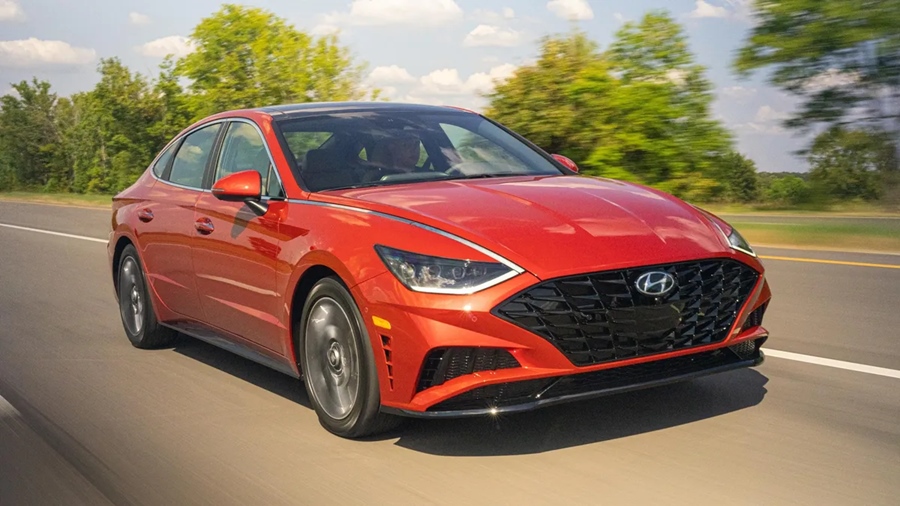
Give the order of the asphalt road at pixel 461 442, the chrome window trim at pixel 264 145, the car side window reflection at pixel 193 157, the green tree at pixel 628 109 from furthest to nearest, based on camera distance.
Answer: the green tree at pixel 628 109 → the car side window reflection at pixel 193 157 → the chrome window trim at pixel 264 145 → the asphalt road at pixel 461 442

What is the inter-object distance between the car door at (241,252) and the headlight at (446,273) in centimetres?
110

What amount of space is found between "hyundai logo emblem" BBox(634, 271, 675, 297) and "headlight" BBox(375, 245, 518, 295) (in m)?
0.53

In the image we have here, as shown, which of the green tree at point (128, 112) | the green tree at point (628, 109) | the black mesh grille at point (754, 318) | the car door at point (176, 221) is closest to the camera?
the black mesh grille at point (754, 318)

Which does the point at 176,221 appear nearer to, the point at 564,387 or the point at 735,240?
the point at 564,387

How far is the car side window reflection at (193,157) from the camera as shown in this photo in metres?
7.03

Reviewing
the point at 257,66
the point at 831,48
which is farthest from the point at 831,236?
the point at 257,66

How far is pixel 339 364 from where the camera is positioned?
16.8 ft

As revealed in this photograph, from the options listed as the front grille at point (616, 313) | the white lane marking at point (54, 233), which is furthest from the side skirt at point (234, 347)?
the white lane marking at point (54, 233)

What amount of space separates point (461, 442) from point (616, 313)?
0.94m

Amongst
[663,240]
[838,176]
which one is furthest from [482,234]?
[838,176]

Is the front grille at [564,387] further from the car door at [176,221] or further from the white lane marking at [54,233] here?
the white lane marking at [54,233]

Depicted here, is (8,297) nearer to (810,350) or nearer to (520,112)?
(810,350)

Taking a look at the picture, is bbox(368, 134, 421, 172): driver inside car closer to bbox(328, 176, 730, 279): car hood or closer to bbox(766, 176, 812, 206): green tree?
bbox(328, 176, 730, 279): car hood

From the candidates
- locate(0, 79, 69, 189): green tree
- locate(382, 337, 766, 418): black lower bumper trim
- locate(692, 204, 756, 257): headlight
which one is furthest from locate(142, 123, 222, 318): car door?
locate(0, 79, 69, 189): green tree
